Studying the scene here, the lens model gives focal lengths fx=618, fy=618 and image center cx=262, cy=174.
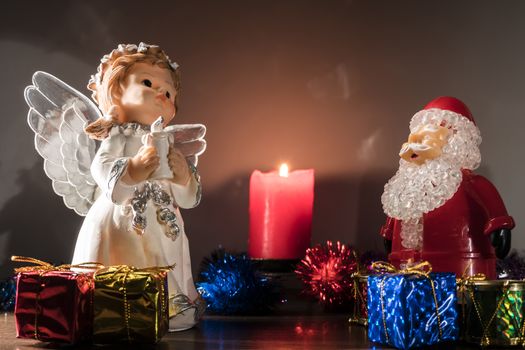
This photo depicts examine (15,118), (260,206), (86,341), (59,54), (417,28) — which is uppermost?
(417,28)

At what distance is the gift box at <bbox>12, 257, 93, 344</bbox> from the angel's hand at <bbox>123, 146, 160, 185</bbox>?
0.23 m

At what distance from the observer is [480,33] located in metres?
1.87

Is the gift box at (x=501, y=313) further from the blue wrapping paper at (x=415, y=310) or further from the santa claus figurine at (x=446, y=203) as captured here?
the santa claus figurine at (x=446, y=203)

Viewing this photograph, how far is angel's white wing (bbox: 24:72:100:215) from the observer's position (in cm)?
142

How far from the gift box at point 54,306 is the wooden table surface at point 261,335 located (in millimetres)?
37

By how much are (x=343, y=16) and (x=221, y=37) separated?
39 centimetres

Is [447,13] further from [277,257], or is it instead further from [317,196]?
[277,257]

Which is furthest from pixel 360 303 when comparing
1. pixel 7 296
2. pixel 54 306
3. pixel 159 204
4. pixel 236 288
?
pixel 7 296

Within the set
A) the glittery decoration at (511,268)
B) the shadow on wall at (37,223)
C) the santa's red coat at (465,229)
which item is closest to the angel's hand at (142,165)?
the santa's red coat at (465,229)

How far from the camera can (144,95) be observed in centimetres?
132

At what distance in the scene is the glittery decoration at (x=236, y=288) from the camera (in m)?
1.46

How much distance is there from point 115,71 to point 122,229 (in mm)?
342

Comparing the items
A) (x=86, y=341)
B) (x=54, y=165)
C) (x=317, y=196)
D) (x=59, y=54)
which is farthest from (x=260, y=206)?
(x=59, y=54)

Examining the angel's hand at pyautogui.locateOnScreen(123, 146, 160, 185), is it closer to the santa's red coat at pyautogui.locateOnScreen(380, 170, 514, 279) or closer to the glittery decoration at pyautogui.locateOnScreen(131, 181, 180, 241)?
the glittery decoration at pyautogui.locateOnScreen(131, 181, 180, 241)
